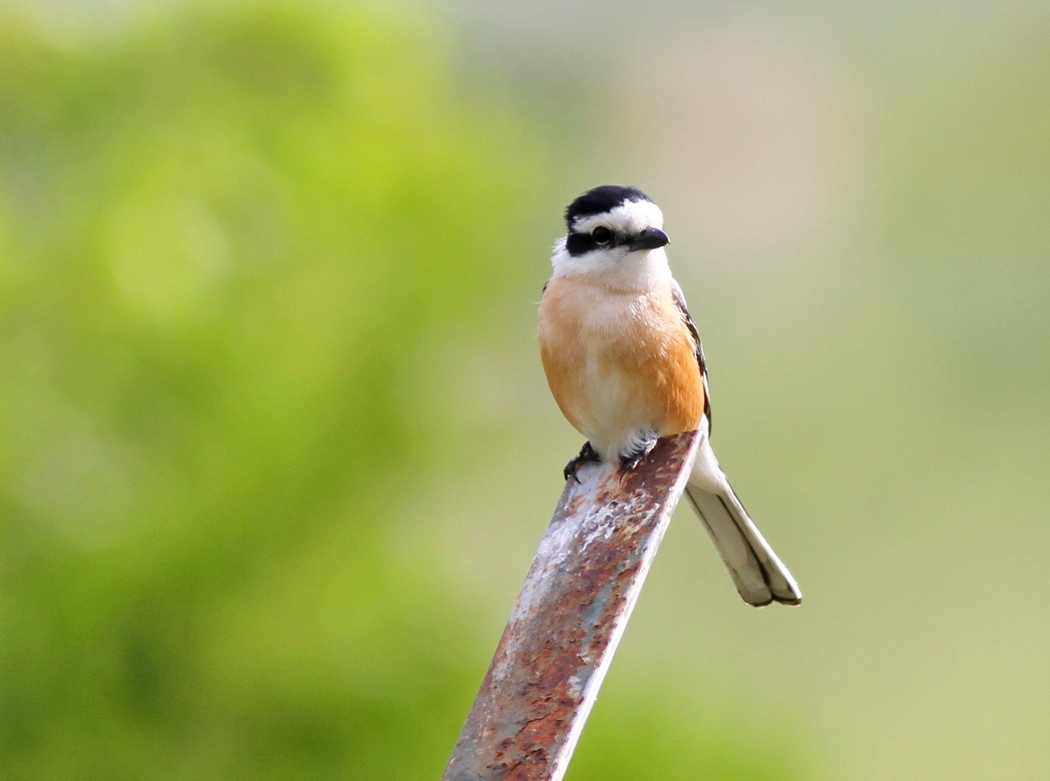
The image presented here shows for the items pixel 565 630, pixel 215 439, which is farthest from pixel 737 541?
pixel 215 439

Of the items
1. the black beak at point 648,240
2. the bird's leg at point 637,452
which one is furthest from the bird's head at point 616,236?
the bird's leg at point 637,452

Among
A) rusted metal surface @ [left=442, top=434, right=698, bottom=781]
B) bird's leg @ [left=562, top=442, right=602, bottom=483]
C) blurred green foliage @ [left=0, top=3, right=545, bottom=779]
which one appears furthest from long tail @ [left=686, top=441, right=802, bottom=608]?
blurred green foliage @ [left=0, top=3, right=545, bottom=779]

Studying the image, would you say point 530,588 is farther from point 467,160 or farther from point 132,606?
point 467,160

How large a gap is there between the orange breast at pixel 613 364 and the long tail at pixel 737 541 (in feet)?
0.57

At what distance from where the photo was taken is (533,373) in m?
8.53

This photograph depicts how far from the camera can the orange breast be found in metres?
2.51

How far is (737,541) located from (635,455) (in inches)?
24.2

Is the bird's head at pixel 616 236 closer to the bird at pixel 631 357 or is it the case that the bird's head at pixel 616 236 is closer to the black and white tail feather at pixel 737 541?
the bird at pixel 631 357

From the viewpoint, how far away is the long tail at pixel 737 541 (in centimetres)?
265

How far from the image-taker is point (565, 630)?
58.1 inches

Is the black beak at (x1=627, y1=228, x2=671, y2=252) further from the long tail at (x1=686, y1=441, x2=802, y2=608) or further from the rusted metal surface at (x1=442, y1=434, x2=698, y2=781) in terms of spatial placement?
the rusted metal surface at (x1=442, y1=434, x2=698, y2=781)

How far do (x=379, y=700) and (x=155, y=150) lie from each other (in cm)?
279

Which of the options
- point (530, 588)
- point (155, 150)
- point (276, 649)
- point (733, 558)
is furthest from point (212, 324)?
point (530, 588)

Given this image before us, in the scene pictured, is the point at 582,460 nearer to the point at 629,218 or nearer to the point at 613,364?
the point at 613,364
